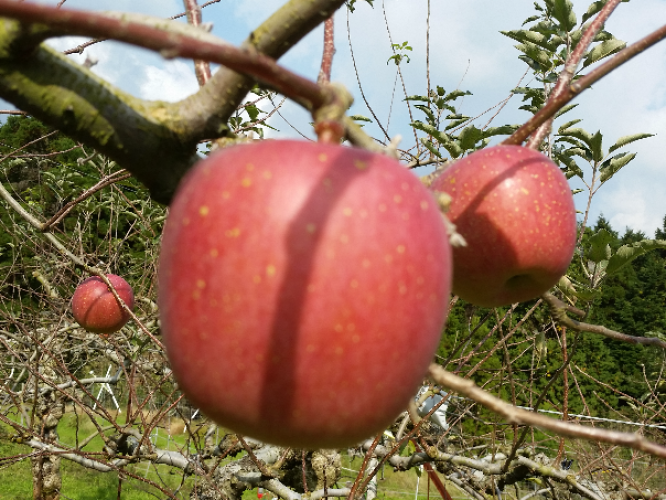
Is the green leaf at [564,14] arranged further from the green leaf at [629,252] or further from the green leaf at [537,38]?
the green leaf at [629,252]

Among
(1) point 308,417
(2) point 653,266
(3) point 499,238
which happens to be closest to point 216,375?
(1) point 308,417

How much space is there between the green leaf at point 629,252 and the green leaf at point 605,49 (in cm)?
59

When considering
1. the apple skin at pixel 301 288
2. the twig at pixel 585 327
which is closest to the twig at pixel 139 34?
the apple skin at pixel 301 288

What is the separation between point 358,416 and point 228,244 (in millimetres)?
238

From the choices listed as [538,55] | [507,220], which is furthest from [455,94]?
[507,220]

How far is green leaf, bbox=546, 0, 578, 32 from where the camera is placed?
4.89 ft

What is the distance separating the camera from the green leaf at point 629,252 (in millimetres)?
1440

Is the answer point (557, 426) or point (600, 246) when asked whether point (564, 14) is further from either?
point (557, 426)

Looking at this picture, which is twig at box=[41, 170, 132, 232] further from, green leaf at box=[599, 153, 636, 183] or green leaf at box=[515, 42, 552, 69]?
green leaf at box=[599, 153, 636, 183]

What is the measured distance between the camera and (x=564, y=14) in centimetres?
152

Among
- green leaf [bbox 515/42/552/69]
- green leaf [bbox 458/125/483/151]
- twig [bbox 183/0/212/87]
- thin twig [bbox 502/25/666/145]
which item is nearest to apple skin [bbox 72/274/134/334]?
green leaf [bbox 458/125/483/151]

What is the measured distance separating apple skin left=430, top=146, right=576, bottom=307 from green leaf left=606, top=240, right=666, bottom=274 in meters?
0.52

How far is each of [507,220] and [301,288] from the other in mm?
585

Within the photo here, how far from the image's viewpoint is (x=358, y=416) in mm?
573
